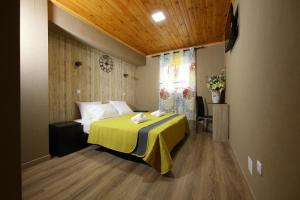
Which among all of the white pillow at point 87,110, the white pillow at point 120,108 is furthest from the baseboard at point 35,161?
the white pillow at point 120,108

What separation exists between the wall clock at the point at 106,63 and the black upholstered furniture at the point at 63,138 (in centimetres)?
182

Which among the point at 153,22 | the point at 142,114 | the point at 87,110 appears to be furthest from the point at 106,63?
the point at 142,114

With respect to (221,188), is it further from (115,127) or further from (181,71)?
(181,71)

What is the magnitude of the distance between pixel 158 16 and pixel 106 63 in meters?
1.93

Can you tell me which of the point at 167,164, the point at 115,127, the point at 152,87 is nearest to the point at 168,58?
the point at 152,87

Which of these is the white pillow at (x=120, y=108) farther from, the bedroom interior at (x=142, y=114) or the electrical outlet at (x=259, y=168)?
the electrical outlet at (x=259, y=168)

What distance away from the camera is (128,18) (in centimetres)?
268

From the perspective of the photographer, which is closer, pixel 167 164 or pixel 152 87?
pixel 167 164

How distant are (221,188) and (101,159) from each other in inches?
68.8

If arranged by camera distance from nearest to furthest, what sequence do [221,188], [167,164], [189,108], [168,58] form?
[221,188], [167,164], [189,108], [168,58]

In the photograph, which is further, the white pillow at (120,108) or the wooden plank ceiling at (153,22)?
the white pillow at (120,108)

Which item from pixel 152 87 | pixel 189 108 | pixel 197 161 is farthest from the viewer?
pixel 152 87

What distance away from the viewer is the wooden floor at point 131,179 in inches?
53.9

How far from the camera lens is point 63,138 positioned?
2.24 m
